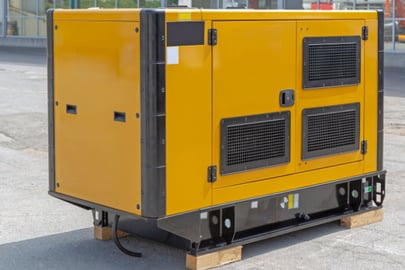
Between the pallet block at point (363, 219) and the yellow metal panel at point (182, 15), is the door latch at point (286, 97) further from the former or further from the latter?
the pallet block at point (363, 219)

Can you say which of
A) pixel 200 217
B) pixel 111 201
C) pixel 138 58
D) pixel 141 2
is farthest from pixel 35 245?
pixel 141 2

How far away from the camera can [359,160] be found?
7.47 meters

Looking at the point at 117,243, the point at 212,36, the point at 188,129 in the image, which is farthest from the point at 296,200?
the point at 212,36

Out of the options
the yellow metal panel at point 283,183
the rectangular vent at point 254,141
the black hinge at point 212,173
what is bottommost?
the yellow metal panel at point 283,183

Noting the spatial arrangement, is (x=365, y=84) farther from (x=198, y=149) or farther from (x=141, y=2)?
(x=141, y=2)

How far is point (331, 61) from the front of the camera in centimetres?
709

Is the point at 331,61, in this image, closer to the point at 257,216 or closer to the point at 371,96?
the point at 371,96

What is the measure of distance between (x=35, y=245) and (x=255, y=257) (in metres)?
1.76

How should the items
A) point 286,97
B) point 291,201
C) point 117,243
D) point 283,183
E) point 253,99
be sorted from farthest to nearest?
point 291,201
point 283,183
point 286,97
point 117,243
point 253,99

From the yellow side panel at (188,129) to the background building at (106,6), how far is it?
1916 centimetres

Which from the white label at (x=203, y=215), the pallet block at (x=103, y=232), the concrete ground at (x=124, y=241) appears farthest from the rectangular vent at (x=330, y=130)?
the pallet block at (x=103, y=232)

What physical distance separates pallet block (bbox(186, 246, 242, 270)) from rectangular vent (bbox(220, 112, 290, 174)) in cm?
60

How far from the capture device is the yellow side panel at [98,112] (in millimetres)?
5980

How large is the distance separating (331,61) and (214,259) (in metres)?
1.92
